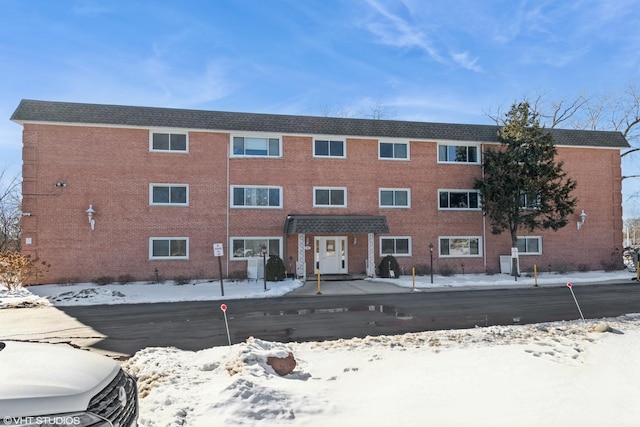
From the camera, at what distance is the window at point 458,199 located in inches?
970

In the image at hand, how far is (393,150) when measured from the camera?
24.2 m

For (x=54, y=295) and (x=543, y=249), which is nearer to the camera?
(x=54, y=295)

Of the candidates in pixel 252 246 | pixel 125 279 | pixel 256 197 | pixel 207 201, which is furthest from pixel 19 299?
pixel 256 197

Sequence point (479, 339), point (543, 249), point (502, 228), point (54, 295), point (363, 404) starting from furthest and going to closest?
point (543, 249) → point (502, 228) → point (54, 295) → point (479, 339) → point (363, 404)

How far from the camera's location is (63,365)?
308 cm

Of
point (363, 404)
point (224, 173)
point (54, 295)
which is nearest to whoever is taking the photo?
point (363, 404)

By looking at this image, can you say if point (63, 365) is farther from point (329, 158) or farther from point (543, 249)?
point (543, 249)

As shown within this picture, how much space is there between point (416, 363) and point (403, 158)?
19.2 m

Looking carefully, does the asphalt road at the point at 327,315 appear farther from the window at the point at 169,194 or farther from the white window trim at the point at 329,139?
the white window trim at the point at 329,139

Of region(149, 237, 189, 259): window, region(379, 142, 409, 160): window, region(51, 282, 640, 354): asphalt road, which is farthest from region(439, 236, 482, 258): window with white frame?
region(149, 237, 189, 259): window

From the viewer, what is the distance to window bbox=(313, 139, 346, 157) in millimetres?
23344

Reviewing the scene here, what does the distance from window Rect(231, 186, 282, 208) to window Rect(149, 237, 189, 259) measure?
10.9 feet

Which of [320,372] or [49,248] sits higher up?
[49,248]

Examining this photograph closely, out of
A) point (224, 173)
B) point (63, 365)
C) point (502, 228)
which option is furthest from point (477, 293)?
point (63, 365)
